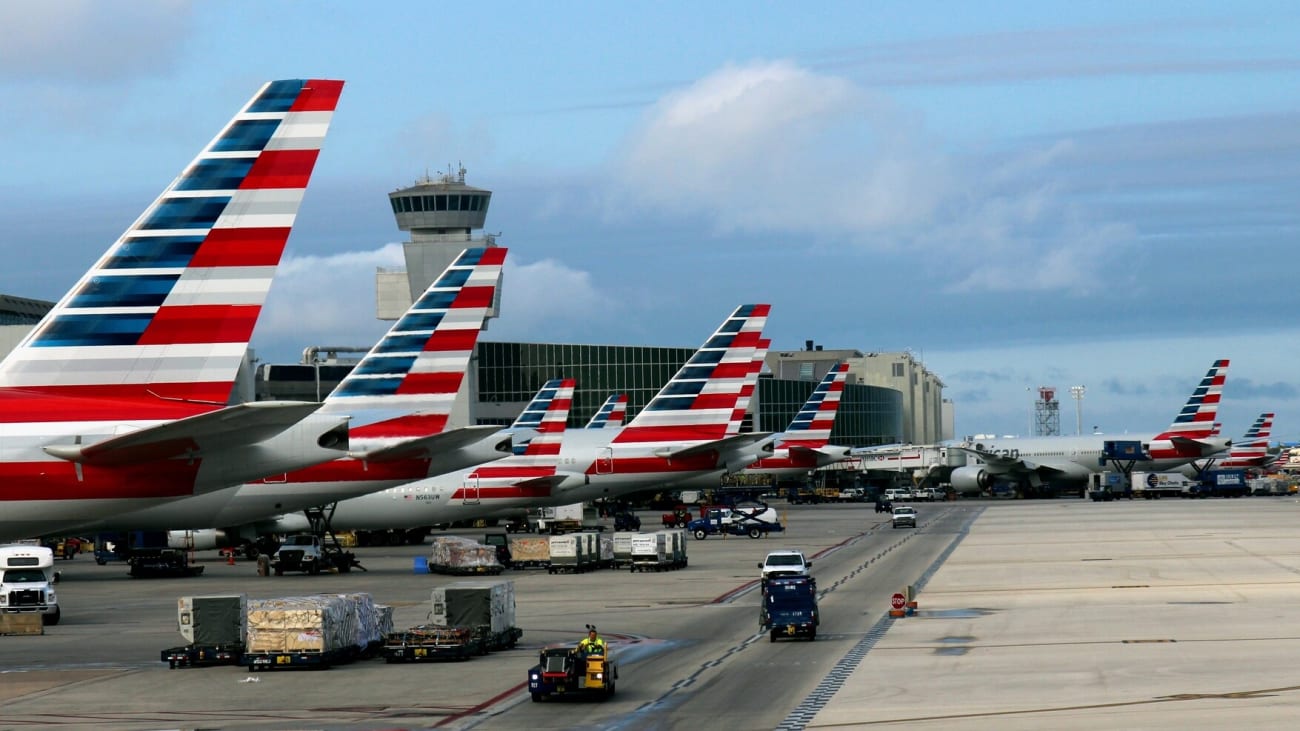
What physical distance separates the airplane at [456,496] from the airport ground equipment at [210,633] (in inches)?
1282

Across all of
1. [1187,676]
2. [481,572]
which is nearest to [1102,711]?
[1187,676]

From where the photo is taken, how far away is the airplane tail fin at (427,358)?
55500 millimetres

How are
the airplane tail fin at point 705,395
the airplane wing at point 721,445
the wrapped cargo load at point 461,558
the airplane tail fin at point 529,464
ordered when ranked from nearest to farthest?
the wrapped cargo load at point 461,558 → the airplane wing at point 721,445 → the airplane tail fin at point 529,464 → the airplane tail fin at point 705,395

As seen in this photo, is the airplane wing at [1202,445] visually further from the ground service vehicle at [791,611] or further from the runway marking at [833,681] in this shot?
the ground service vehicle at [791,611]

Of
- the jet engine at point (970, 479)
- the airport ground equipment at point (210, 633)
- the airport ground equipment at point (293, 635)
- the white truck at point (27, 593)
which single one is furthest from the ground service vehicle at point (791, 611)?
the jet engine at point (970, 479)

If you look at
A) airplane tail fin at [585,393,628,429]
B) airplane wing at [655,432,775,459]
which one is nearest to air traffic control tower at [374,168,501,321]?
airplane tail fin at [585,393,628,429]

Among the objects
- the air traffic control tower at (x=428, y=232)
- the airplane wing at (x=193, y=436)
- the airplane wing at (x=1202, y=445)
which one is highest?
the air traffic control tower at (x=428, y=232)

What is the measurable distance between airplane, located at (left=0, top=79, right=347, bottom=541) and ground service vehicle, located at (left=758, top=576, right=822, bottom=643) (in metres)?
13.5

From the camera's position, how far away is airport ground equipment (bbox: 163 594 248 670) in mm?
36562

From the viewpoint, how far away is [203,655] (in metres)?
36.5

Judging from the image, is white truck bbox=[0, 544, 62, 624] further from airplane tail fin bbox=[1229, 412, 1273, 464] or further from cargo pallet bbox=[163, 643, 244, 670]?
airplane tail fin bbox=[1229, 412, 1273, 464]

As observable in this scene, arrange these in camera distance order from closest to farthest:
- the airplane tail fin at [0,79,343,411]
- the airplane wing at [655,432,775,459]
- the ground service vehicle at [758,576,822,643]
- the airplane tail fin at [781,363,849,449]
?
the airplane tail fin at [0,79,343,411] < the ground service vehicle at [758,576,822,643] < the airplane wing at [655,432,775,459] < the airplane tail fin at [781,363,849,449]

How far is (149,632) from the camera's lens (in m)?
45.5

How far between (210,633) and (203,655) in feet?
1.76
